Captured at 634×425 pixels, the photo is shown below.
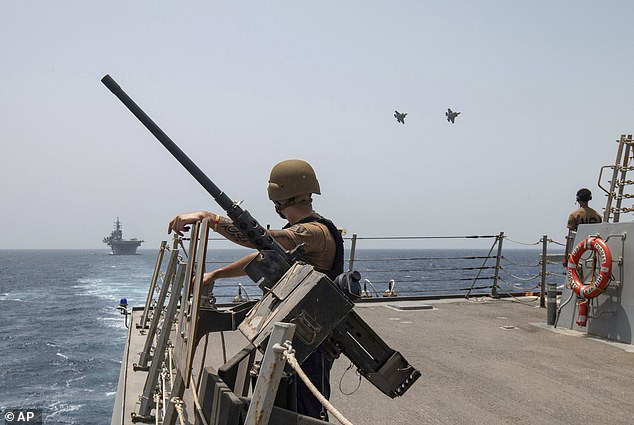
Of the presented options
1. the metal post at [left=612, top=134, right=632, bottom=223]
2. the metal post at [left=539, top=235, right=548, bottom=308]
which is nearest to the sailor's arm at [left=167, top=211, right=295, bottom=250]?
the metal post at [left=612, top=134, right=632, bottom=223]

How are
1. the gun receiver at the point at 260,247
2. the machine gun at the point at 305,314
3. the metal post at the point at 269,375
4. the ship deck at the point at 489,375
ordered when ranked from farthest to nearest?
1. the ship deck at the point at 489,375
2. the gun receiver at the point at 260,247
3. the machine gun at the point at 305,314
4. the metal post at the point at 269,375

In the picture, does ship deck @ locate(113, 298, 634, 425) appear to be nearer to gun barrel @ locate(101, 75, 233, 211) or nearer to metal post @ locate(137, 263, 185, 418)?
metal post @ locate(137, 263, 185, 418)

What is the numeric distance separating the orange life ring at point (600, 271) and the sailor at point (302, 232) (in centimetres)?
614

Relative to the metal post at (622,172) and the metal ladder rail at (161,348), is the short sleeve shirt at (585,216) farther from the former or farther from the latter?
the metal ladder rail at (161,348)

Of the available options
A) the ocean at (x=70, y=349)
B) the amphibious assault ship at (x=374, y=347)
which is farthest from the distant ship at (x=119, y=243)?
the amphibious assault ship at (x=374, y=347)

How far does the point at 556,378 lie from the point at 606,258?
2.67 meters

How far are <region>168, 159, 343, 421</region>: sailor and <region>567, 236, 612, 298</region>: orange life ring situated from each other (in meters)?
6.14

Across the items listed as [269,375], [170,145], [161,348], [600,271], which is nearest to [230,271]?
[170,145]

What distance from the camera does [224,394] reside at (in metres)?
2.53

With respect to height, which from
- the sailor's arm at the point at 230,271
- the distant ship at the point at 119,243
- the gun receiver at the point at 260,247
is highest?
the gun receiver at the point at 260,247

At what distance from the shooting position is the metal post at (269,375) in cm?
216

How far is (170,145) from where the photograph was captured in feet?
11.8

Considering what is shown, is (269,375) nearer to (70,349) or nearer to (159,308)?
(159,308)

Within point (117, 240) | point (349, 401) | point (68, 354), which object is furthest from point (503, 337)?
point (117, 240)
